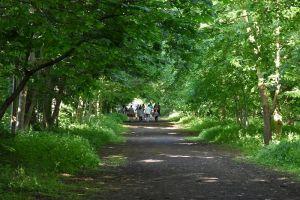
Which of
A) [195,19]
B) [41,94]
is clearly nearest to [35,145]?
[41,94]

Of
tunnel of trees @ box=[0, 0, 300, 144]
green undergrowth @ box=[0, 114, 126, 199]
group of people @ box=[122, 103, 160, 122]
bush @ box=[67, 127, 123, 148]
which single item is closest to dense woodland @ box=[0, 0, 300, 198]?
tunnel of trees @ box=[0, 0, 300, 144]

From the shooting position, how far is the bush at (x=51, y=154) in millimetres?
12531

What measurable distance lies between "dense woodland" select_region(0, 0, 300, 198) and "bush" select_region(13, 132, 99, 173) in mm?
603

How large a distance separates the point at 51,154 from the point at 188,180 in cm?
405

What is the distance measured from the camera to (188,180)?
1220 centimetres

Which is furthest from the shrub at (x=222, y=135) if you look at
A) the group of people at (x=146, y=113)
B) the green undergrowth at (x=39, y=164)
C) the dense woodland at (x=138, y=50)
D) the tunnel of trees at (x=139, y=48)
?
the group of people at (x=146, y=113)

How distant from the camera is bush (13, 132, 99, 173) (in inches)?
493

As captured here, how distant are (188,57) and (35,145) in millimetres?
6043

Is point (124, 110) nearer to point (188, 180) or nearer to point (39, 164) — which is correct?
point (39, 164)

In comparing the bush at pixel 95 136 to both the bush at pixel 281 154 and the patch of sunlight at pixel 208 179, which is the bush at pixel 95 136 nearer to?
the bush at pixel 281 154

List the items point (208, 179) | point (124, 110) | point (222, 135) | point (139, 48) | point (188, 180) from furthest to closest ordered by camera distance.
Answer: point (124, 110) < point (222, 135) < point (208, 179) < point (188, 180) < point (139, 48)

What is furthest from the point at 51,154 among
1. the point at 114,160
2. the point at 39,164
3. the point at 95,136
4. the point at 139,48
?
the point at 95,136

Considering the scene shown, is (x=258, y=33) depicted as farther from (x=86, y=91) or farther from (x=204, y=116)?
(x=204, y=116)

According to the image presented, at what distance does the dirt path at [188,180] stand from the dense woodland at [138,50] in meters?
2.81
